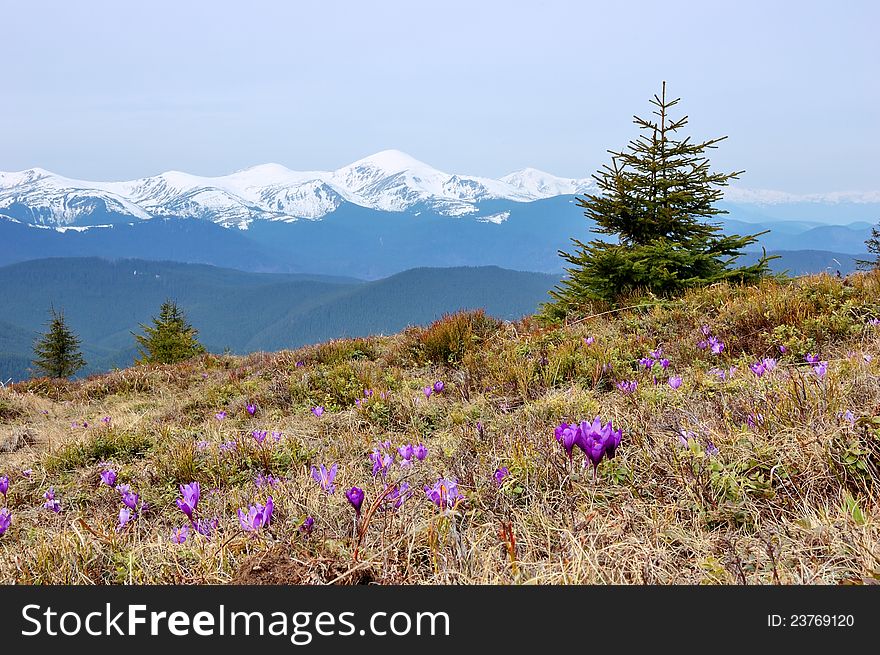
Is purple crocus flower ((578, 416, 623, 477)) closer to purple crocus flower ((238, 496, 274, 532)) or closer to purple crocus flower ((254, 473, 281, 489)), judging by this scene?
purple crocus flower ((238, 496, 274, 532))

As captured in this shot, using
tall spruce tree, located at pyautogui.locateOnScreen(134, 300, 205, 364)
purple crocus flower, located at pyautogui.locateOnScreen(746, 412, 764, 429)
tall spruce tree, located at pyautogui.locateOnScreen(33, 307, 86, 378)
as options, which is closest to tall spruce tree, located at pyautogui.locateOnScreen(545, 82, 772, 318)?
purple crocus flower, located at pyautogui.locateOnScreen(746, 412, 764, 429)

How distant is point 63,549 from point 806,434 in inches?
125

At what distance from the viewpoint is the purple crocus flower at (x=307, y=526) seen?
1.92m

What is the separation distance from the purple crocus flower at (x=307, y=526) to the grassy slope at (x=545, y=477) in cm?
3

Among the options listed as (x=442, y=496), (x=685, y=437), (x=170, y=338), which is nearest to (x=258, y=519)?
(x=442, y=496)

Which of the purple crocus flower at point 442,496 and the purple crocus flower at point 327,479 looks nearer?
the purple crocus flower at point 442,496

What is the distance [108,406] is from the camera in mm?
8219

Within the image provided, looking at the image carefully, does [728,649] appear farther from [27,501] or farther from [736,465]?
[27,501]

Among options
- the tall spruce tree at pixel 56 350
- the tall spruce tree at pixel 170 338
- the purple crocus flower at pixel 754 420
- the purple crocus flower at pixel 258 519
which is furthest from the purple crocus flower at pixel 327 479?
the tall spruce tree at pixel 56 350

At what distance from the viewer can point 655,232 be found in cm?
973

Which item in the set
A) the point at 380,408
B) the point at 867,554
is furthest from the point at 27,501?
the point at 867,554

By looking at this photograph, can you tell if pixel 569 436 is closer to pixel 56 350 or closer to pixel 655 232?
pixel 655 232

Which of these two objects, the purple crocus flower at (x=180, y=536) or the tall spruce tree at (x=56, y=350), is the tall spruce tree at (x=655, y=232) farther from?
the tall spruce tree at (x=56, y=350)

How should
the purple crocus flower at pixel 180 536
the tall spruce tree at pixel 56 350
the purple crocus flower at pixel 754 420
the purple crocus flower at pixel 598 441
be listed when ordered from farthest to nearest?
the tall spruce tree at pixel 56 350 < the purple crocus flower at pixel 754 420 < the purple crocus flower at pixel 180 536 < the purple crocus flower at pixel 598 441
